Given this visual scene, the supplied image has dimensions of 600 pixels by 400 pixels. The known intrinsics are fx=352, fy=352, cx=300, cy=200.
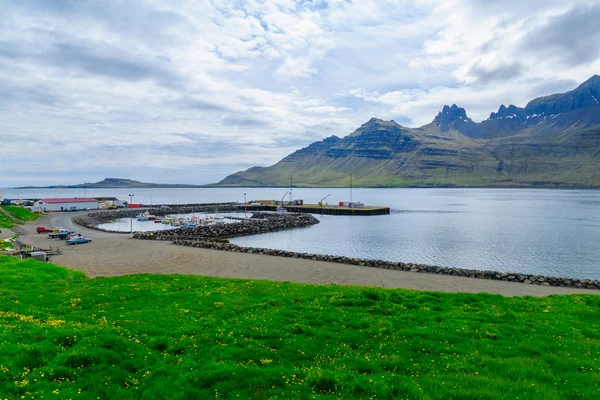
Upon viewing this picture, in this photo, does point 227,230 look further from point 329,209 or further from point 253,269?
point 329,209

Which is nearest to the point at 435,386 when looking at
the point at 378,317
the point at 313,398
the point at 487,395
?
the point at 487,395

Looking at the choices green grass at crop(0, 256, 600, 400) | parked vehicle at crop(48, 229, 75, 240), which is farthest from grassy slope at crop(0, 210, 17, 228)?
green grass at crop(0, 256, 600, 400)

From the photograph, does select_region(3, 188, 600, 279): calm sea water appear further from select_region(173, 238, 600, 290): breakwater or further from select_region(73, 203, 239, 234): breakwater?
select_region(73, 203, 239, 234): breakwater

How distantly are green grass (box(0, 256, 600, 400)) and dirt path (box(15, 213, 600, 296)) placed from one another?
9.29 m

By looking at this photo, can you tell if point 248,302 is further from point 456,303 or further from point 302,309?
point 456,303

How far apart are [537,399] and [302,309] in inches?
329

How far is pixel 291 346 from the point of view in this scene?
10117 mm

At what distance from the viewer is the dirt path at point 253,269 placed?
84.7 feet

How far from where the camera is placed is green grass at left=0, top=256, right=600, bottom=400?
7629mm

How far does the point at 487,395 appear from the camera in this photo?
7305 millimetres

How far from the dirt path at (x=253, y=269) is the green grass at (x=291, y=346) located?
929cm

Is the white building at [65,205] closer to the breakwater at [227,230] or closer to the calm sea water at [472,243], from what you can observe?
the breakwater at [227,230]

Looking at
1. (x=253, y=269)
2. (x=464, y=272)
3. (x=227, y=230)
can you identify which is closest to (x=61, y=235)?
(x=227, y=230)

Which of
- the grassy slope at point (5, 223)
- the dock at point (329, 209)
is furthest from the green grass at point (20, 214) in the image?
the dock at point (329, 209)
